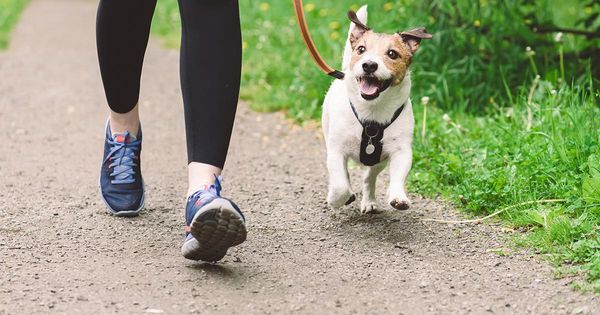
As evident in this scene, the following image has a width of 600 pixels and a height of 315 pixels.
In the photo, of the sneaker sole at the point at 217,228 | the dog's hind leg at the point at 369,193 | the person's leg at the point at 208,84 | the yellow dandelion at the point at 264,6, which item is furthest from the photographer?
the yellow dandelion at the point at 264,6

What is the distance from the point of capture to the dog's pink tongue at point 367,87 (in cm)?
339

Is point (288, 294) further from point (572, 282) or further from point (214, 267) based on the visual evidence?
point (572, 282)

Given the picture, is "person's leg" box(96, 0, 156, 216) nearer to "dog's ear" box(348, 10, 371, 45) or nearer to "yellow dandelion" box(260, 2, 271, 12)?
"dog's ear" box(348, 10, 371, 45)

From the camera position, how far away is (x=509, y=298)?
2787 millimetres

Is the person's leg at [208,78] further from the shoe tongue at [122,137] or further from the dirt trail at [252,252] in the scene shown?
the shoe tongue at [122,137]

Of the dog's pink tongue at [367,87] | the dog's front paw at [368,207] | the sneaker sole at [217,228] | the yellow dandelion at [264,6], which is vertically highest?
the dog's pink tongue at [367,87]

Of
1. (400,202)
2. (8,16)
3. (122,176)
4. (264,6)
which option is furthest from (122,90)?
(8,16)

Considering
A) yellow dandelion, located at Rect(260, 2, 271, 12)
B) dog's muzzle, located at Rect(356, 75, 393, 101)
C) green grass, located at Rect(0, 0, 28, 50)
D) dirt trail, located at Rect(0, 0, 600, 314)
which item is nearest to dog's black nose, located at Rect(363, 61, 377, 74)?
dog's muzzle, located at Rect(356, 75, 393, 101)

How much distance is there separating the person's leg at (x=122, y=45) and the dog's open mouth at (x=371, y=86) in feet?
2.77

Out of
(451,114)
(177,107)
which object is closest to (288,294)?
(451,114)

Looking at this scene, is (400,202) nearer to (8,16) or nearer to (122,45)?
(122,45)

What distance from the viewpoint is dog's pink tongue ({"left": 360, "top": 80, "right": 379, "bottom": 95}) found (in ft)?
11.1

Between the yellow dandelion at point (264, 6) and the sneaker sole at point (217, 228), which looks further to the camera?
the yellow dandelion at point (264, 6)

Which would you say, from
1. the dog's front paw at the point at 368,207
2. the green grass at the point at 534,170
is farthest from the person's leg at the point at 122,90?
the green grass at the point at 534,170
